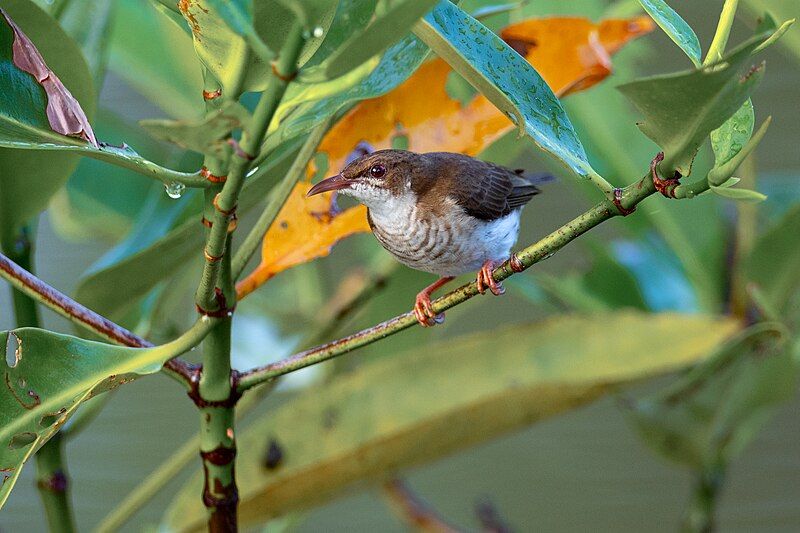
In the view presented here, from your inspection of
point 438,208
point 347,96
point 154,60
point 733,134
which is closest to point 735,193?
point 733,134

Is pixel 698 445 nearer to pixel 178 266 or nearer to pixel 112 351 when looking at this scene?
pixel 178 266

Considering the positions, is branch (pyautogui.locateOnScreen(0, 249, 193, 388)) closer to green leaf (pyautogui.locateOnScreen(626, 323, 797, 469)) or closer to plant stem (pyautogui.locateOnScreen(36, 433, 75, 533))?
plant stem (pyautogui.locateOnScreen(36, 433, 75, 533))

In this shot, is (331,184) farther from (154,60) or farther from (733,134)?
(154,60)

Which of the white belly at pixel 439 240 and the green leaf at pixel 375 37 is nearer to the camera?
the green leaf at pixel 375 37

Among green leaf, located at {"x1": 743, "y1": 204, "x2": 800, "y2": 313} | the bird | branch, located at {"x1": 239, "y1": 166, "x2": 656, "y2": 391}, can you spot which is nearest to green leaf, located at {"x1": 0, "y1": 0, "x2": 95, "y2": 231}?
branch, located at {"x1": 239, "y1": 166, "x2": 656, "y2": 391}

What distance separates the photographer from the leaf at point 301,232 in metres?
1.02

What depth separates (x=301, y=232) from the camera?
1.05m

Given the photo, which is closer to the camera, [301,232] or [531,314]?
[301,232]

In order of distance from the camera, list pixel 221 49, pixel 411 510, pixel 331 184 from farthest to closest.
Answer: pixel 411 510, pixel 331 184, pixel 221 49

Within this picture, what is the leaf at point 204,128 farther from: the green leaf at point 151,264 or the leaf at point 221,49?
the green leaf at point 151,264

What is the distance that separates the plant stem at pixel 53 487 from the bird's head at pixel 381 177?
17.3 inches

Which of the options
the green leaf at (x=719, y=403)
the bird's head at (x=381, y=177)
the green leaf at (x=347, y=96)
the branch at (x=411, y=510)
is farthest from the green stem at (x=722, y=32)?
the branch at (x=411, y=510)

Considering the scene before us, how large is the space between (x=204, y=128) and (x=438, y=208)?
81 centimetres

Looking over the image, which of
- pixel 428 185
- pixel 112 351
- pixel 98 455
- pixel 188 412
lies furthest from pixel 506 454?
pixel 112 351
